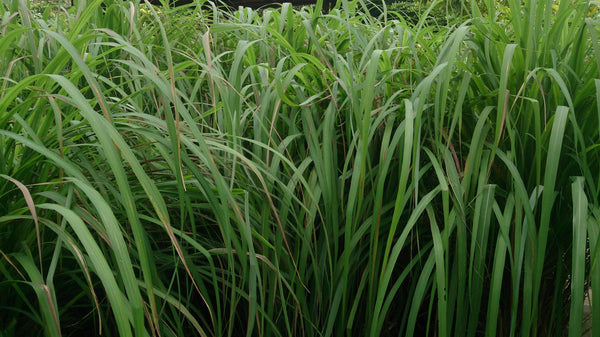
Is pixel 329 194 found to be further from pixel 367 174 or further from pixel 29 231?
pixel 29 231

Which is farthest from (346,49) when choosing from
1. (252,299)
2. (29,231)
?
(29,231)

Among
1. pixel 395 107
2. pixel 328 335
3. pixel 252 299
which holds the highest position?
pixel 395 107

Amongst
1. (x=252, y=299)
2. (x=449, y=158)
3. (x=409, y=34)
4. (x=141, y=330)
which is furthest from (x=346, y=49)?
(x=141, y=330)

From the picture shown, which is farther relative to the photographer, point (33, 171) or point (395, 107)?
point (395, 107)

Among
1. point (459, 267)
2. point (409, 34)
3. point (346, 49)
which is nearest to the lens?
point (459, 267)

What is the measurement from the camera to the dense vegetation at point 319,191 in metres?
0.94

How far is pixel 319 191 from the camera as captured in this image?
3.91 ft

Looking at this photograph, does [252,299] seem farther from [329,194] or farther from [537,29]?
[537,29]

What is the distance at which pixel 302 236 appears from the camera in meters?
1.15

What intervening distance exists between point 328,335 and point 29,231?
1.95 feet

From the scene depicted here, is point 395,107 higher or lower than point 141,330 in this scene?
higher

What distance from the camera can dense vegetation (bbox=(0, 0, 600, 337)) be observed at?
36.9 inches

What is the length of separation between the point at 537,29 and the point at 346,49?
613 millimetres

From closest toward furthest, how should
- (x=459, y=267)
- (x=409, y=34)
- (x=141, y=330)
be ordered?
(x=141, y=330)
(x=459, y=267)
(x=409, y=34)
